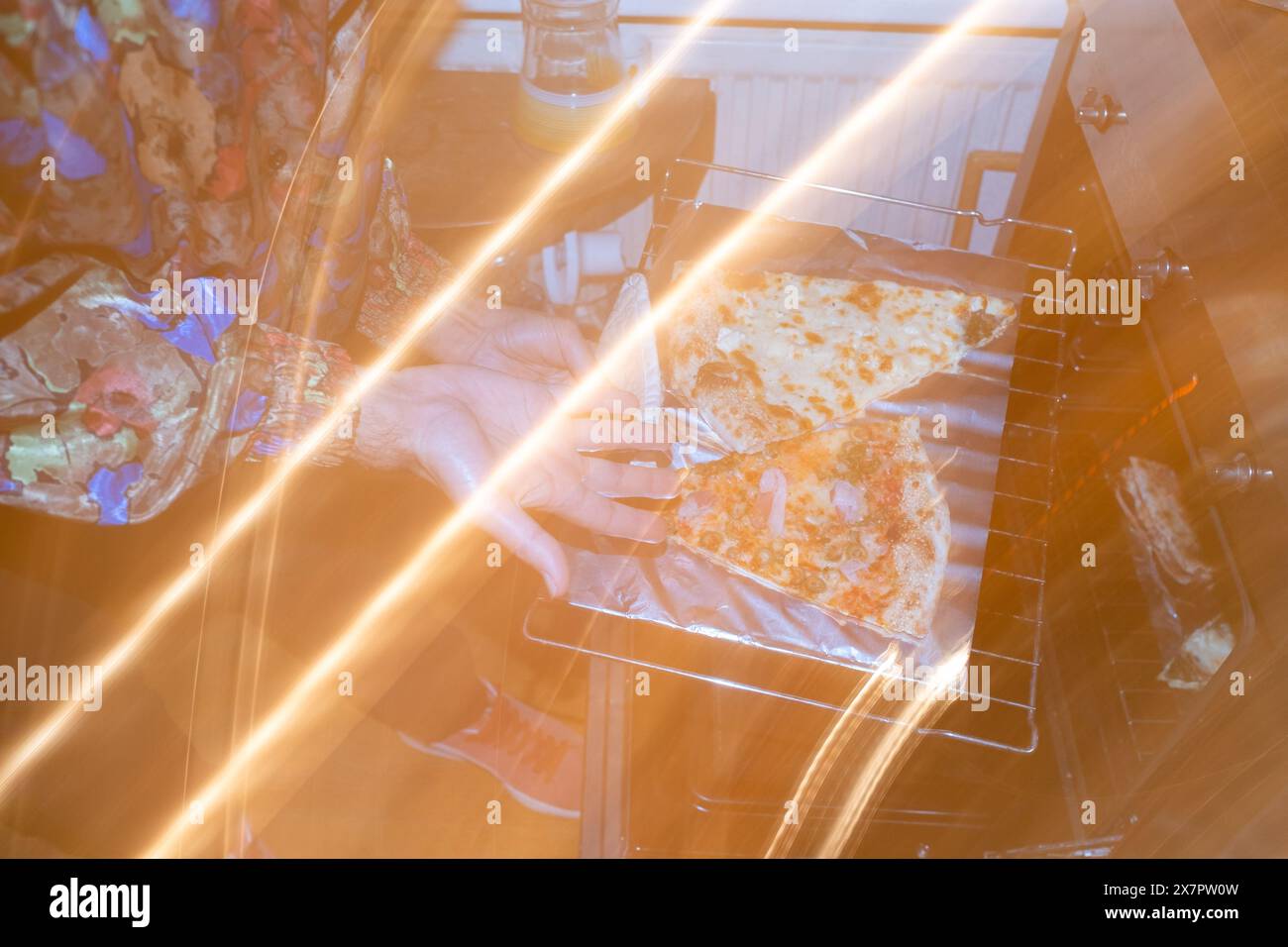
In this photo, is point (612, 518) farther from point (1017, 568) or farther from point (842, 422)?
point (1017, 568)

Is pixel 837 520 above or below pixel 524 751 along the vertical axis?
above

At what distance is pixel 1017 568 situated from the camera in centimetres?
143

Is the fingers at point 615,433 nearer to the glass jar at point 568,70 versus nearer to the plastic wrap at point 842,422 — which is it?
the plastic wrap at point 842,422

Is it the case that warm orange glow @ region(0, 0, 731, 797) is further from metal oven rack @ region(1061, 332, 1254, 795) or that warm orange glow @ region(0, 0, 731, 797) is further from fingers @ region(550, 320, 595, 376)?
metal oven rack @ region(1061, 332, 1254, 795)

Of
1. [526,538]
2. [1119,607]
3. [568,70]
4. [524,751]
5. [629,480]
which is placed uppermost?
[568,70]

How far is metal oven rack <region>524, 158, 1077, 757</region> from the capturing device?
1.26 metres

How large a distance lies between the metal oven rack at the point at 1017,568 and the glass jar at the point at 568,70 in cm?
31

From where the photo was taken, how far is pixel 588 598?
138 centimetres

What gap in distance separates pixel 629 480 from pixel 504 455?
0.79 ft

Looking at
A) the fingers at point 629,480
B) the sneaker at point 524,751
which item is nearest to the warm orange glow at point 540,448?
the fingers at point 629,480

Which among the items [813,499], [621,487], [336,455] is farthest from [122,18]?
[813,499]

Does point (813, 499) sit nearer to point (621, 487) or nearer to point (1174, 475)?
point (621, 487)

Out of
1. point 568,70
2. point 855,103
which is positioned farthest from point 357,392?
point 855,103
